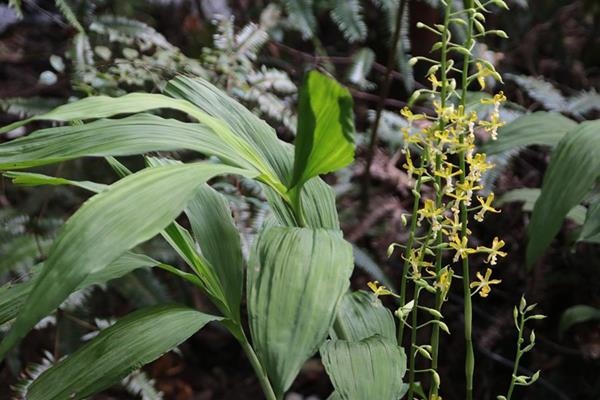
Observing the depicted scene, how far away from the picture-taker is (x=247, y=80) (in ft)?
5.70

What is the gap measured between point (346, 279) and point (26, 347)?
4.22ft

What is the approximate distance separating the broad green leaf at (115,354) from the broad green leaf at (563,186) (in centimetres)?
46

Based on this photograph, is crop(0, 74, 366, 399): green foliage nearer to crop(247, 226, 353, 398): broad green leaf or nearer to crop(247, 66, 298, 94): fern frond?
crop(247, 226, 353, 398): broad green leaf

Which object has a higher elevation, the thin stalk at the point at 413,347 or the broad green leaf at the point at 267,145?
the broad green leaf at the point at 267,145

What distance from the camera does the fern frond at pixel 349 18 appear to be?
192cm

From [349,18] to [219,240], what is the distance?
3.77 ft

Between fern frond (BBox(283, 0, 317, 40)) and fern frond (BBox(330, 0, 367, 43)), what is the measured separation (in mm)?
54

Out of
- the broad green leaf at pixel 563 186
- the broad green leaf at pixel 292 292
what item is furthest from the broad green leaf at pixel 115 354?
the broad green leaf at pixel 563 186

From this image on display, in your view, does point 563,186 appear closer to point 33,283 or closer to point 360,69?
point 33,283

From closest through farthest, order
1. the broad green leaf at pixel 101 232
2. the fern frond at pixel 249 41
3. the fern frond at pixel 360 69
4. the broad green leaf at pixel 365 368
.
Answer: the broad green leaf at pixel 101 232 → the broad green leaf at pixel 365 368 → the fern frond at pixel 249 41 → the fern frond at pixel 360 69

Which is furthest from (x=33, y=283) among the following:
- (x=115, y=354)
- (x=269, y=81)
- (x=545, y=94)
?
(x=545, y=94)

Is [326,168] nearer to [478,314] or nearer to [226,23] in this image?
[226,23]

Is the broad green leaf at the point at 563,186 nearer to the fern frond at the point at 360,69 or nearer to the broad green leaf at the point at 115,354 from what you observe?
the broad green leaf at the point at 115,354

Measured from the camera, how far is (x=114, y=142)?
0.75m
